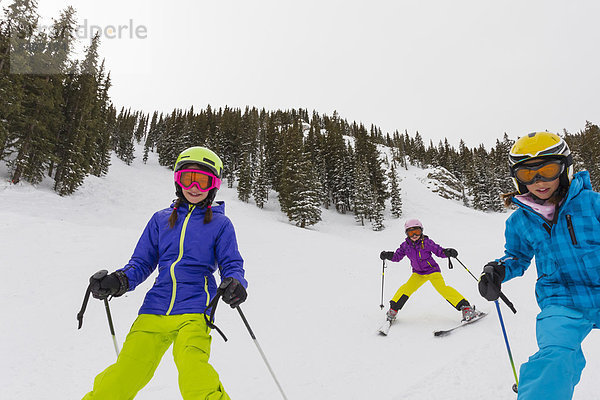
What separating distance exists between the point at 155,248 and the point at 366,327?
4.82 metres

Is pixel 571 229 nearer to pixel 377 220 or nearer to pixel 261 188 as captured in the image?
pixel 377 220

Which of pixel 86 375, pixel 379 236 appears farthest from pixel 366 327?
pixel 379 236

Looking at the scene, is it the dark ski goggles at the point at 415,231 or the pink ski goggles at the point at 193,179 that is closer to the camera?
the pink ski goggles at the point at 193,179

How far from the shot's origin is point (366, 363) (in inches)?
172

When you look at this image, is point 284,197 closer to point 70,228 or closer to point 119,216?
point 119,216

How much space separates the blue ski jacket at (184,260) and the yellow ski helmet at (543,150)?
265 cm

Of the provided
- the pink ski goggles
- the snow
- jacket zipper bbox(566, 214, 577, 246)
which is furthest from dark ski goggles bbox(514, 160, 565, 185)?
the pink ski goggles

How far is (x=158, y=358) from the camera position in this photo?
2338mm

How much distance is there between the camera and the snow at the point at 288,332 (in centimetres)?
368

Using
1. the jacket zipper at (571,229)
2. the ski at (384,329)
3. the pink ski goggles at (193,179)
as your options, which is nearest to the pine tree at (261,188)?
the ski at (384,329)

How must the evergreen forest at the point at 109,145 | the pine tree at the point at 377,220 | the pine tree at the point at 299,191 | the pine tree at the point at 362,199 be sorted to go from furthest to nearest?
the pine tree at the point at 362,199, the pine tree at the point at 377,220, the pine tree at the point at 299,191, the evergreen forest at the point at 109,145

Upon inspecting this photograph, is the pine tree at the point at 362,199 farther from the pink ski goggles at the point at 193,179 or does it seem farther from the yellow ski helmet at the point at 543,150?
the pink ski goggles at the point at 193,179

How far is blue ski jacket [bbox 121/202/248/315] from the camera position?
2.49 meters

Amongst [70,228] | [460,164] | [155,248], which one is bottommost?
[155,248]
